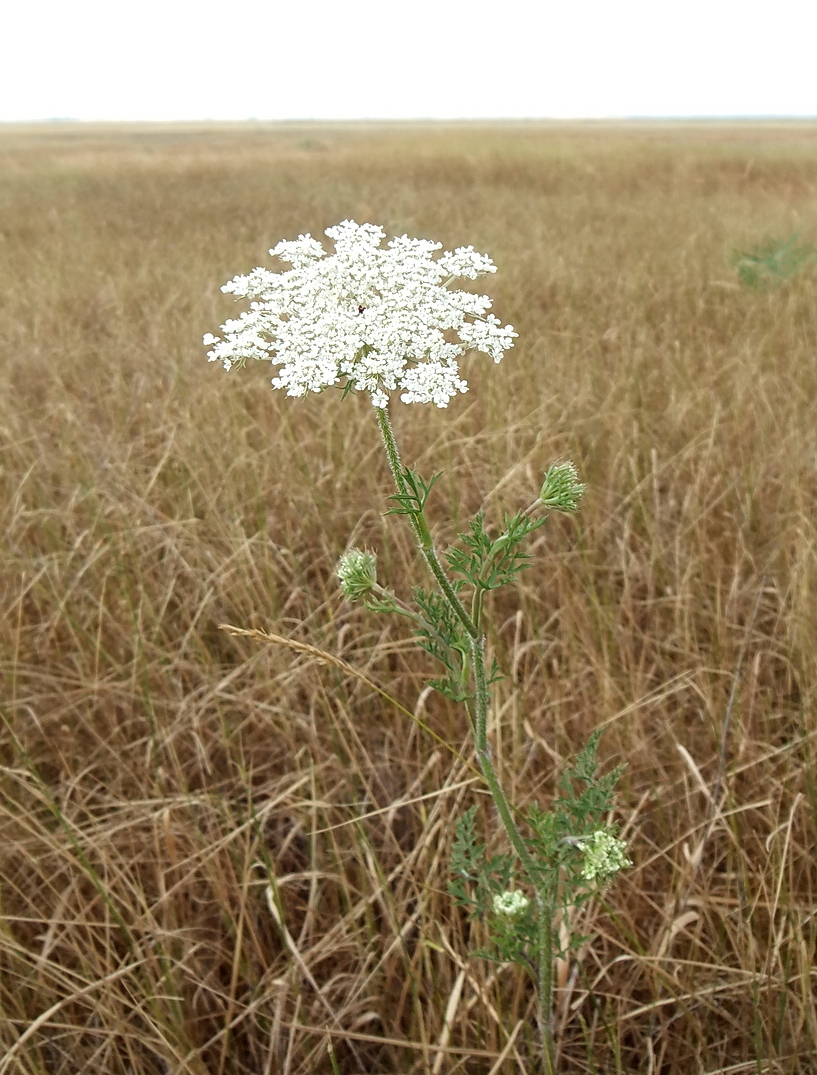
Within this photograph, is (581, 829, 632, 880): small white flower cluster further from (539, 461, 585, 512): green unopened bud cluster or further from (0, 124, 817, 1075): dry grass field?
(539, 461, 585, 512): green unopened bud cluster

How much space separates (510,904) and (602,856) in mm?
204

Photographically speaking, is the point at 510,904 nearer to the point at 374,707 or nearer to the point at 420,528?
the point at 420,528

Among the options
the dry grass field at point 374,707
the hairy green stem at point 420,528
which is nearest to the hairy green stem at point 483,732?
the hairy green stem at point 420,528

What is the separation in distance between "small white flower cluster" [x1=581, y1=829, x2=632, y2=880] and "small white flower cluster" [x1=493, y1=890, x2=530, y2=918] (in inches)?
5.3

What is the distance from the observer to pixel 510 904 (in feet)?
4.19

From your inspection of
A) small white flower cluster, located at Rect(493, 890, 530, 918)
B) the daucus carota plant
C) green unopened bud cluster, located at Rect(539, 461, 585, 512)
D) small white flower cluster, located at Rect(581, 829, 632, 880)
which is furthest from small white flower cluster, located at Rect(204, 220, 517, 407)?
small white flower cluster, located at Rect(493, 890, 530, 918)

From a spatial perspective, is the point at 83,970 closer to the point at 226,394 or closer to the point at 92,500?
the point at 92,500

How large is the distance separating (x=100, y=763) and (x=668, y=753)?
60.5 inches

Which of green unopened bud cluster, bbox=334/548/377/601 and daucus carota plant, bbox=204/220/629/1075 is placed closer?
daucus carota plant, bbox=204/220/629/1075

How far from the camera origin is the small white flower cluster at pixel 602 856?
3.81 ft

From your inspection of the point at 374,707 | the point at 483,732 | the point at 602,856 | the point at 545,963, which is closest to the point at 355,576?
the point at 483,732

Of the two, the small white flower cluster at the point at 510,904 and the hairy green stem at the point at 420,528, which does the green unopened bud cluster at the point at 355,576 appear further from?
the small white flower cluster at the point at 510,904

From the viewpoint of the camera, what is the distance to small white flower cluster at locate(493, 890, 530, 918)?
4.16ft

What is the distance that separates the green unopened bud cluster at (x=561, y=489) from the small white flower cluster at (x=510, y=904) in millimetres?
646
